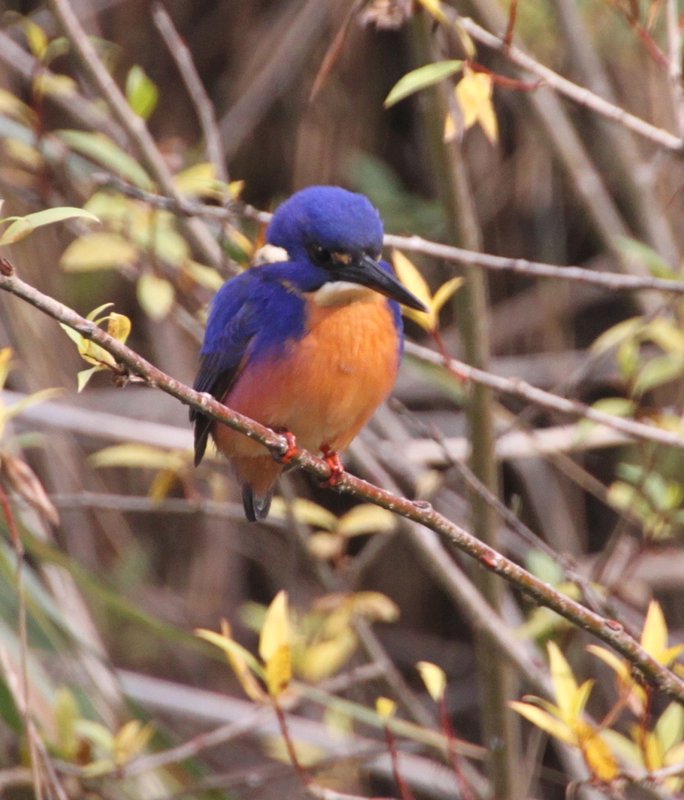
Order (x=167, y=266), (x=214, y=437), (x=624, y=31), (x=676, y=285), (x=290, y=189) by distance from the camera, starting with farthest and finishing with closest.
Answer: (x=290, y=189) → (x=624, y=31) → (x=167, y=266) → (x=214, y=437) → (x=676, y=285)

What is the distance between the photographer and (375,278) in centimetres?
244

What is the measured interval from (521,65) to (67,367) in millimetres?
2566

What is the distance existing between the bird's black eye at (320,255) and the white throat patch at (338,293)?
4cm

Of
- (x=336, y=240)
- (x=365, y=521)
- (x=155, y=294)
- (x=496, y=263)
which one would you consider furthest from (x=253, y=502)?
(x=496, y=263)

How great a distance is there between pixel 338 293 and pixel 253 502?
0.67m

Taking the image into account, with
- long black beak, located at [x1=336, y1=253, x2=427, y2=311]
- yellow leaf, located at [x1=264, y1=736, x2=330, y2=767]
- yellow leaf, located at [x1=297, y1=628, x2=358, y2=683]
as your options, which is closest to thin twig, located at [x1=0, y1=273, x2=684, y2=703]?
long black beak, located at [x1=336, y1=253, x2=427, y2=311]

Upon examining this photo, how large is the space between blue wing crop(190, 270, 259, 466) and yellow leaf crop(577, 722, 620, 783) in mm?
1094

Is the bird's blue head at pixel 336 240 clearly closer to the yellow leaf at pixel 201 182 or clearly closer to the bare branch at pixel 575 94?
the yellow leaf at pixel 201 182

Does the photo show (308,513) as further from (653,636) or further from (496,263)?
(653,636)

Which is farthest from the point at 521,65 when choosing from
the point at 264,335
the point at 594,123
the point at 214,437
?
the point at 594,123

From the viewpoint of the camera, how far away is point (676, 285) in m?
2.48

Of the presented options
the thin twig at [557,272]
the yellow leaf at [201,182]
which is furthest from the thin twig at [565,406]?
the yellow leaf at [201,182]

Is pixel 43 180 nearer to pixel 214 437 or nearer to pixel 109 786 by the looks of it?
pixel 214 437

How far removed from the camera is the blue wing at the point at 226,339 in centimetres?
272
